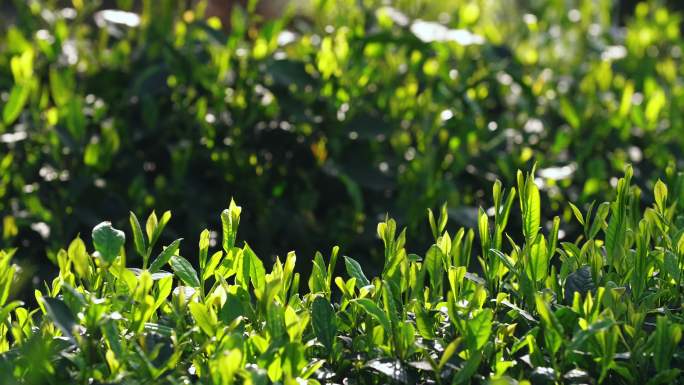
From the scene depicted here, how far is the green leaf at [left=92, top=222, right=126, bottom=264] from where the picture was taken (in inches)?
66.3

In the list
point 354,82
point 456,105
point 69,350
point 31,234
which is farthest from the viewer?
point 456,105

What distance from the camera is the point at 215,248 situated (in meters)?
3.42

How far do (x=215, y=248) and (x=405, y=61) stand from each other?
45.5 inches

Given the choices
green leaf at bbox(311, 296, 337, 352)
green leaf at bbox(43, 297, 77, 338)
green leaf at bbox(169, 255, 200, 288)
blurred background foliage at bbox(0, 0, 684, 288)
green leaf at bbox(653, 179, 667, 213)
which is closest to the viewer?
green leaf at bbox(43, 297, 77, 338)

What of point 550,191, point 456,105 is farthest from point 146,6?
point 550,191

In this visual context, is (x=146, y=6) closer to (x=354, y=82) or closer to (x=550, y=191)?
(x=354, y=82)

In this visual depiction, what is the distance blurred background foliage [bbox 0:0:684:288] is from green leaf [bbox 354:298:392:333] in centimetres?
153

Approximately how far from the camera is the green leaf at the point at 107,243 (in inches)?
66.3

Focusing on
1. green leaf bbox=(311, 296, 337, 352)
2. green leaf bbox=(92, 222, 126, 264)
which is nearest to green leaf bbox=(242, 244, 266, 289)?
green leaf bbox=(311, 296, 337, 352)

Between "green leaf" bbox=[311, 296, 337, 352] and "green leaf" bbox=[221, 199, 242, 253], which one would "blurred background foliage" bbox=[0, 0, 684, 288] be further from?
"green leaf" bbox=[311, 296, 337, 352]

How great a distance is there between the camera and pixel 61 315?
163 centimetres

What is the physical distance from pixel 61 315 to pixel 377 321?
538 millimetres

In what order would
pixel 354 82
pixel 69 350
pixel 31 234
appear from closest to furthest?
pixel 69 350 < pixel 31 234 < pixel 354 82

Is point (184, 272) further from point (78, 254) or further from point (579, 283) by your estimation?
point (579, 283)
